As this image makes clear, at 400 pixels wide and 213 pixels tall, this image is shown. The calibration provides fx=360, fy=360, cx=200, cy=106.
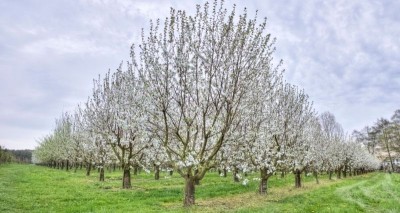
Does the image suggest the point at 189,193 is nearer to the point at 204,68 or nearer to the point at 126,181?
the point at 204,68

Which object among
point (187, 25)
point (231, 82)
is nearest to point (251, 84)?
point (231, 82)

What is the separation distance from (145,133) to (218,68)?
627 cm

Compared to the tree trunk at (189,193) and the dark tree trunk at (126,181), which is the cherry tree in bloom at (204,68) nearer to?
the tree trunk at (189,193)

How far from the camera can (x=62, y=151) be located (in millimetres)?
85438

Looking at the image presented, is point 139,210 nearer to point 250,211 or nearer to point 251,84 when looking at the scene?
point 250,211

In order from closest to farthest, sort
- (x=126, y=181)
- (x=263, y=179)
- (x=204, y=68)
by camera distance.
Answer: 1. (x=204, y=68)
2. (x=263, y=179)
3. (x=126, y=181)

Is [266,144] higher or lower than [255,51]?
lower

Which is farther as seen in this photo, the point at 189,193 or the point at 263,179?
the point at 263,179

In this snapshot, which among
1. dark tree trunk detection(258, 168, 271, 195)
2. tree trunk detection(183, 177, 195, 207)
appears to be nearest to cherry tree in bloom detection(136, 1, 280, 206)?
tree trunk detection(183, 177, 195, 207)

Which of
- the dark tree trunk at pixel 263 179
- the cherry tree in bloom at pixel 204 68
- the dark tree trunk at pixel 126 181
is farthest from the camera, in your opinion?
the dark tree trunk at pixel 126 181

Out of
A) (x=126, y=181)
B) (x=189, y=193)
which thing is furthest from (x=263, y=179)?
(x=126, y=181)

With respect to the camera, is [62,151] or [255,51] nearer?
[255,51]

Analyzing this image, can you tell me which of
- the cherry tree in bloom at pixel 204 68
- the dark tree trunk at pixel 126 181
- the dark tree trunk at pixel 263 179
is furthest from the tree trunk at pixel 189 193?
the dark tree trunk at pixel 126 181

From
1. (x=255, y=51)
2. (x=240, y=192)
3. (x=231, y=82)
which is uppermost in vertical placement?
(x=255, y=51)
